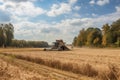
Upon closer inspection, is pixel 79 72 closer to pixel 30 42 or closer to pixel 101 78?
pixel 101 78

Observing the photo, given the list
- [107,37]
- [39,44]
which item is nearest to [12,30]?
[107,37]

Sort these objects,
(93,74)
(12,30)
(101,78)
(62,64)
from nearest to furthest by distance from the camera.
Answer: (101,78)
(93,74)
(62,64)
(12,30)

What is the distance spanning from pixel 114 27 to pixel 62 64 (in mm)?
81723

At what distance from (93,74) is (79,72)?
185 centimetres

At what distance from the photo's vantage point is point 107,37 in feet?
311

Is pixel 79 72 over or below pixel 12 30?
below

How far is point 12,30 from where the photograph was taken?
126 meters

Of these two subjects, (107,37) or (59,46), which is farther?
(107,37)

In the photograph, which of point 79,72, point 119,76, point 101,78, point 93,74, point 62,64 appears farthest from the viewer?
point 62,64

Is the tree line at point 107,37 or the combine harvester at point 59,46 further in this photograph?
the tree line at point 107,37

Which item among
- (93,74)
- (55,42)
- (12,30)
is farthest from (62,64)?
(12,30)

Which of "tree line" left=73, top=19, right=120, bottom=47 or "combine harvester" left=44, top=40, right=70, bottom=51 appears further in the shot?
"tree line" left=73, top=19, right=120, bottom=47

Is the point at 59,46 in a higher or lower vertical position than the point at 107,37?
lower

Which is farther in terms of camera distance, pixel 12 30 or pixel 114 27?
pixel 12 30
